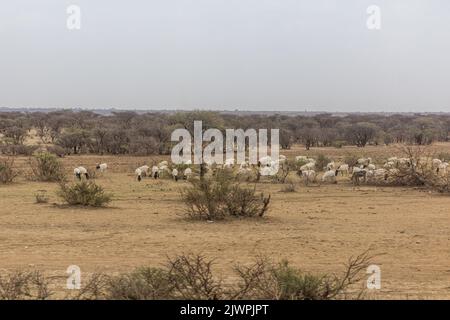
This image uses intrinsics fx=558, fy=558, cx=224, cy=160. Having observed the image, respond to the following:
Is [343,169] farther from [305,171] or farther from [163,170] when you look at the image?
[163,170]

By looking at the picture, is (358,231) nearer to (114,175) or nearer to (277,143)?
(114,175)

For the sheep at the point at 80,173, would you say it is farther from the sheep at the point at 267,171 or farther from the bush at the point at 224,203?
the bush at the point at 224,203

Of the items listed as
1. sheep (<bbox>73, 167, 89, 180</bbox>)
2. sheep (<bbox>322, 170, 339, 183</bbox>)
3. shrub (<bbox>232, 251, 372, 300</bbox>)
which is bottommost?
sheep (<bbox>322, 170, 339, 183</bbox>)

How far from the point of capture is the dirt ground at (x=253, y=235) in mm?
8438

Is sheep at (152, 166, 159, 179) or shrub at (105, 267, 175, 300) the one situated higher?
shrub at (105, 267, 175, 300)

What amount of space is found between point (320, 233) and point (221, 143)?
73.5ft

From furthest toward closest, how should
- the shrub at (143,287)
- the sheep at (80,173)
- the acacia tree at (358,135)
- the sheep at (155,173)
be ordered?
the acacia tree at (358,135) < the sheep at (155,173) < the sheep at (80,173) < the shrub at (143,287)

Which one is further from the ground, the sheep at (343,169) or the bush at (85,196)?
the bush at (85,196)

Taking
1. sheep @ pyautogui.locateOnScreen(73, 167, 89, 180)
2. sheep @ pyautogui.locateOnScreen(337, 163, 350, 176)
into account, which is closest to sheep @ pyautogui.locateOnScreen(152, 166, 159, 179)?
sheep @ pyautogui.locateOnScreen(73, 167, 89, 180)

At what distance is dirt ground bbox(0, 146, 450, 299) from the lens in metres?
8.44

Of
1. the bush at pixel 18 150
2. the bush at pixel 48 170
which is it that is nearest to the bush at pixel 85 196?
the bush at pixel 48 170

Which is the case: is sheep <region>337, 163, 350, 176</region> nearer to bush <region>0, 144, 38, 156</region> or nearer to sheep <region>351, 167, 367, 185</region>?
sheep <region>351, 167, 367, 185</region>

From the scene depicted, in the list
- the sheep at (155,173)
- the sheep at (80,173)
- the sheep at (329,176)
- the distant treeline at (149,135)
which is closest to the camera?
the sheep at (329,176)

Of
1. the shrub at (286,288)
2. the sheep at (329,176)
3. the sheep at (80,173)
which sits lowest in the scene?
the sheep at (329,176)
